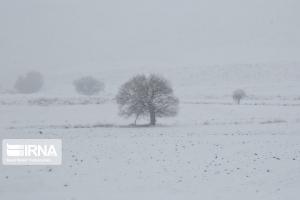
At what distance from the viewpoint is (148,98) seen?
41.0 metres

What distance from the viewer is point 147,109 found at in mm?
41062

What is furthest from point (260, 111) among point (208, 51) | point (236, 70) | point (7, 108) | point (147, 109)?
point (208, 51)

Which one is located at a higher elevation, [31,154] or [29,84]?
[29,84]

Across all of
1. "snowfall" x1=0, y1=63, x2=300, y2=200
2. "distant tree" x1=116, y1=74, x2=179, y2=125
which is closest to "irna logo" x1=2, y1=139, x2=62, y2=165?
"snowfall" x1=0, y1=63, x2=300, y2=200

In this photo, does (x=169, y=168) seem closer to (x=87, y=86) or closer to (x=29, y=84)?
(x=87, y=86)

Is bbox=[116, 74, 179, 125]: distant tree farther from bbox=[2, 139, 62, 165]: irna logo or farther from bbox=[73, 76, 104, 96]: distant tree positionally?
bbox=[73, 76, 104, 96]: distant tree

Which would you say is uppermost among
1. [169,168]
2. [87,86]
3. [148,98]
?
[87,86]

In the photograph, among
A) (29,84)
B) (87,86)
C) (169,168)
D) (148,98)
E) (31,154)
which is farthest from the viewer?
(29,84)

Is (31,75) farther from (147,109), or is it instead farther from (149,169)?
(149,169)

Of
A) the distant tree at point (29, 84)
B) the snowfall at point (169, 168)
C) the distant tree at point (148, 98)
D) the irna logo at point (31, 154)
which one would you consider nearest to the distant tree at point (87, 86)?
the distant tree at point (29, 84)

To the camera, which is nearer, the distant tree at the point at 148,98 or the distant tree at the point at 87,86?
the distant tree at the point at 148,98

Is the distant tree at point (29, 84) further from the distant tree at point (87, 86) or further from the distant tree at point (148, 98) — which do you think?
the distant tree at point (148, 98)

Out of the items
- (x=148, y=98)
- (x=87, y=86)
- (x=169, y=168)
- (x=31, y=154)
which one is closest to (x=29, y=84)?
(x=87, y=86)

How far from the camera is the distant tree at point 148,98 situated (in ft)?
134
